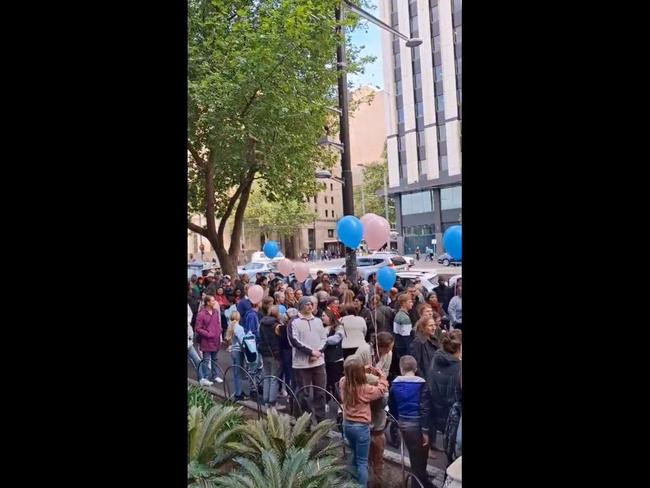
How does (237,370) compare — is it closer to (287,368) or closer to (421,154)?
(287,368)

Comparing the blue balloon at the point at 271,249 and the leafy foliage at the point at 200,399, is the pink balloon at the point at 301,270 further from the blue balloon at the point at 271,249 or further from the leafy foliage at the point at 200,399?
the leafy foliage at the point at 200,399

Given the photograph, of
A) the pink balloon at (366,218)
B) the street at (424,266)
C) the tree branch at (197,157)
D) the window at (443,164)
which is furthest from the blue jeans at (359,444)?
the tree branch at (197,157)

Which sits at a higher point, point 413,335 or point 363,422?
point 413,335

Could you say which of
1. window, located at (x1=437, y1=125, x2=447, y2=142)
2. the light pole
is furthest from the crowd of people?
window, located at (x1=437, y1=125, x2=447, y2=142)

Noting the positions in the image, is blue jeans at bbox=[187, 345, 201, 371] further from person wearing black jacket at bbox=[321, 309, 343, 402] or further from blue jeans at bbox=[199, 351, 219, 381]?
person wearing black jacket at bbox=[321, 309, 343, 402]
